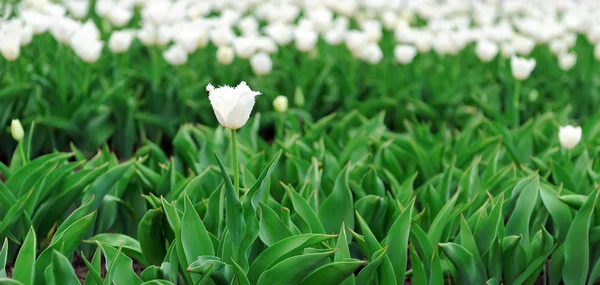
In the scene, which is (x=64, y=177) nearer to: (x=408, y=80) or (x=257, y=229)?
(x=257, y=229)

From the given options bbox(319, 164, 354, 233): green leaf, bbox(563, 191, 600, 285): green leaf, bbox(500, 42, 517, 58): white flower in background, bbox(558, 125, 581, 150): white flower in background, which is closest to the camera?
bbox(563, 191, 600, 285): green leaf

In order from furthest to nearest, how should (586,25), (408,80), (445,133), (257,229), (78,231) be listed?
(586,25) → (408,80) → (445,133) → (78,231) → (257,229)

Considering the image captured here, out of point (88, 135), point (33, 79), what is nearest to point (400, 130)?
point (88, 135)

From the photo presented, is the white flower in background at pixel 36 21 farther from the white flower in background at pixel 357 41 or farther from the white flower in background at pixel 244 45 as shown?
the white flower in background at pixel 357 41

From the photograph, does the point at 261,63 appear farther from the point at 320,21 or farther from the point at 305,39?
the point at 320,21

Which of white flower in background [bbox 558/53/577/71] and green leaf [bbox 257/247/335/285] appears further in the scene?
white flower in background [bbox 558/53/577/71]

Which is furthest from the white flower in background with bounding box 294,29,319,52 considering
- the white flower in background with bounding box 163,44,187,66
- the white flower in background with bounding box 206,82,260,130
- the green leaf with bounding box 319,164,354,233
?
the white flower in background with bounding box 206,82,260,130

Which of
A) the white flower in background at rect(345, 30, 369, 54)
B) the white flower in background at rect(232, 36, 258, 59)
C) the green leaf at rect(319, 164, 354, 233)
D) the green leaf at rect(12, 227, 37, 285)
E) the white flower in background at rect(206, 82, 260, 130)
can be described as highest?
the white flower in background at rect(206, 82, 260, 130)

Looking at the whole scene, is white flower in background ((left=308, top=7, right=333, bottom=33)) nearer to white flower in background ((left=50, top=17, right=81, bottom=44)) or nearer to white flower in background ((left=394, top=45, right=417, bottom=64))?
white flower in background ((left=394, top=45, right=417, bottom=64))
